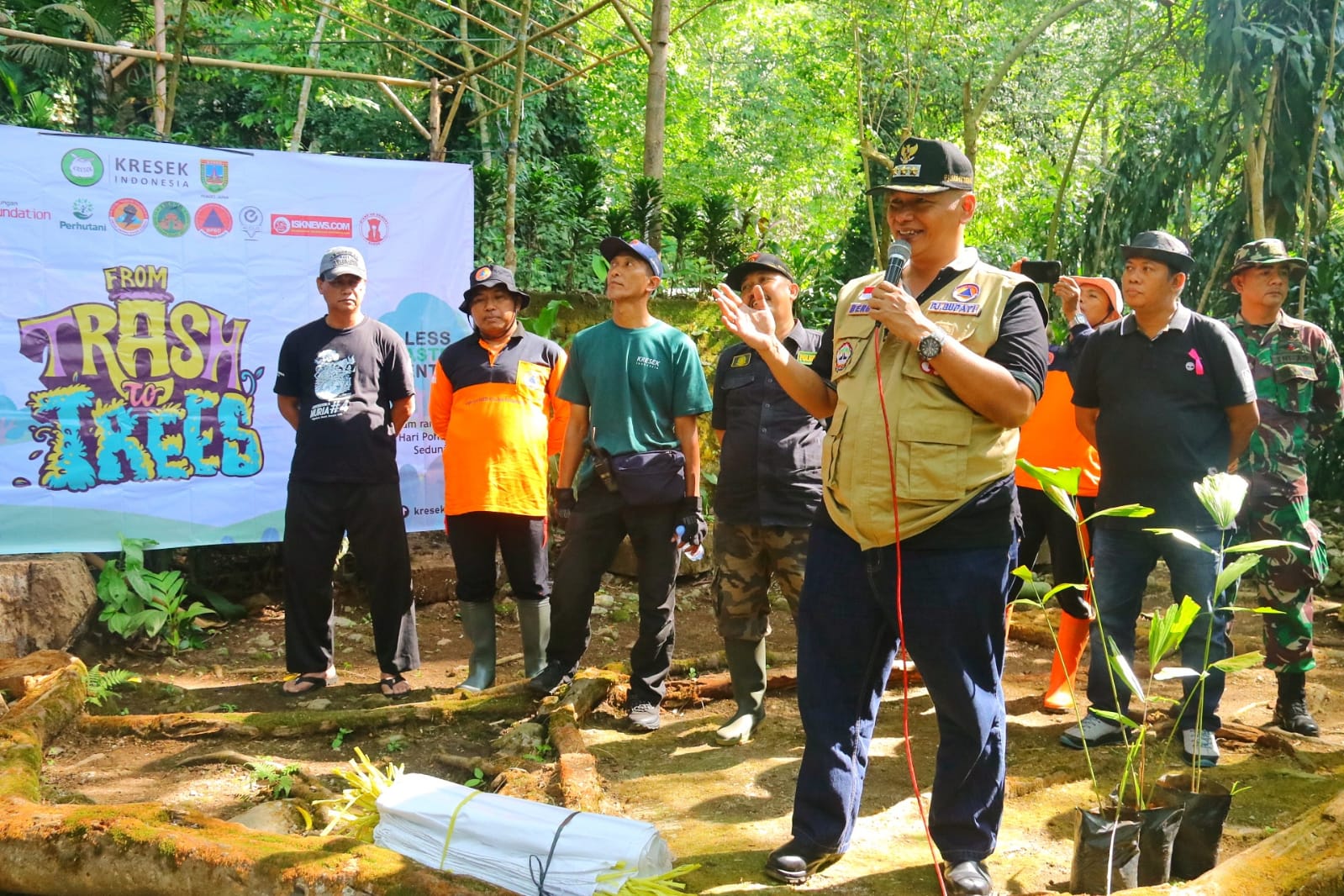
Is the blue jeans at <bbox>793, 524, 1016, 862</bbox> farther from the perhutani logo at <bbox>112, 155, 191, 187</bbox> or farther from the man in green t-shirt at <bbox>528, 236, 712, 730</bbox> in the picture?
the perhutani logo at <bbox>112, 155, 191, 187</bbox>

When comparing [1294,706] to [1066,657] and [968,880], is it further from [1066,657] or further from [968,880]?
[968,880]

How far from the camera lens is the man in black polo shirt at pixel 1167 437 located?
4.31 m

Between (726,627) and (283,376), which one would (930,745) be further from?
(283,376)

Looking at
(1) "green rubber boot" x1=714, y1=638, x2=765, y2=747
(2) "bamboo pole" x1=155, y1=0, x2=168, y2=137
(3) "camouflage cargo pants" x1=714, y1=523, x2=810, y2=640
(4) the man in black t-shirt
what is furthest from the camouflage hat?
(2) "bamboo pole" x1=155, y1=0, x2=168, y2=137

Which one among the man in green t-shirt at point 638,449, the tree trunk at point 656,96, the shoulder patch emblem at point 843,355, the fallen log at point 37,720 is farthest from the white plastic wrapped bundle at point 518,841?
the tree trunk at point 656,96

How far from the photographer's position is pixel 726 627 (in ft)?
15.8

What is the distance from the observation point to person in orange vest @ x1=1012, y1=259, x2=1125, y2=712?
5156mm

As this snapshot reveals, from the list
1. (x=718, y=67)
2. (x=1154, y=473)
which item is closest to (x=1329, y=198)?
(x=1154, y=473)

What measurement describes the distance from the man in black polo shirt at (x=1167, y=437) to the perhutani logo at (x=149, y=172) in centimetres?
491

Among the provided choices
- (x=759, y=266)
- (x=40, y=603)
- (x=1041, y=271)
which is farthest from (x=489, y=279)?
(x=40, y=603)

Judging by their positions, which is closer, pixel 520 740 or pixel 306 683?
pixel 520 740

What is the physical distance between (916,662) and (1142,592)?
6.13 feet

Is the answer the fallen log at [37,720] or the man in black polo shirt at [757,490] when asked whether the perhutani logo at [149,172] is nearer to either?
the fallen log at [37,720]

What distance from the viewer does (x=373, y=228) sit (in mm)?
6793
